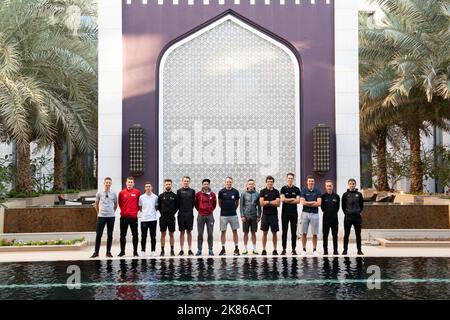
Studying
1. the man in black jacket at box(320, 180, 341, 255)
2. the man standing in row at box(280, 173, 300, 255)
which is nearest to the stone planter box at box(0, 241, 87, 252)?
the man standing in row at box(280, 173, 300, 255)

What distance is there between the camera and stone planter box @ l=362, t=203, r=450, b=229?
14672 mm

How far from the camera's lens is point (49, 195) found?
2150cm

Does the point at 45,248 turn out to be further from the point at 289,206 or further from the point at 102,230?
the point at 289,206

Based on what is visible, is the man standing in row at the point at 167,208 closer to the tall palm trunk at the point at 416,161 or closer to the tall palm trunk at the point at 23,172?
the tall palm trunk at the point at 23,172

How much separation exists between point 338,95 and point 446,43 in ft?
11.8

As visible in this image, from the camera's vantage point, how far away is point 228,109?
14.6 metres

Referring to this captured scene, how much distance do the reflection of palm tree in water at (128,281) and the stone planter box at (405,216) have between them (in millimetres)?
6633

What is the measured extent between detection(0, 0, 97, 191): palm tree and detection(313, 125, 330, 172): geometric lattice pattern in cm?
712

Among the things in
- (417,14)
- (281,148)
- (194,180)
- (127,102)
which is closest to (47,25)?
(127,102)

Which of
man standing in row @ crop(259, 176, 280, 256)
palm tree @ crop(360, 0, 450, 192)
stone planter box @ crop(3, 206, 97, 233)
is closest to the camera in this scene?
man standing in row @ crop(259, 176, 280, 256)

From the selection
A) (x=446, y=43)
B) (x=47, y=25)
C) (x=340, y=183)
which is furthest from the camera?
(x=47, y=25)

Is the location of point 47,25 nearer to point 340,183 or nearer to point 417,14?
point 340,183

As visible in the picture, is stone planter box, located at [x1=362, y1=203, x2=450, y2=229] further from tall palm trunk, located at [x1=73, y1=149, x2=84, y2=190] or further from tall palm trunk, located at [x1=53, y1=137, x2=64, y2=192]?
tall palm trunk, located at [x1=73, y1=149, x2=84, y2=190]

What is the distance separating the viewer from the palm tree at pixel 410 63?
15.8 metres
